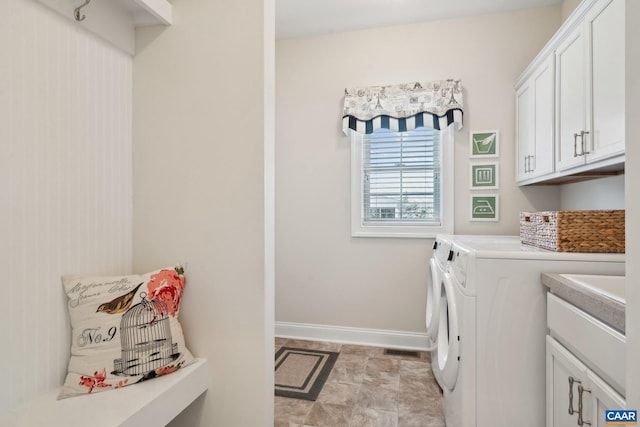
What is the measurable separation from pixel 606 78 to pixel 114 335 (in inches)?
86.3

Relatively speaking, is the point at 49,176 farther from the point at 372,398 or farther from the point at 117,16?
the point at 372,398

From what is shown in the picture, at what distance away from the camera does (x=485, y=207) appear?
105 inches

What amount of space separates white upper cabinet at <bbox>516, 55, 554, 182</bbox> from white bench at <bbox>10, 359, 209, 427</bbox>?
7.25ft

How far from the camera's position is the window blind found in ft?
9.26

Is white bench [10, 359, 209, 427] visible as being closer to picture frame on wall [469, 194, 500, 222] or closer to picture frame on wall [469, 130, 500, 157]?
picture frame on wall [469, 194, 500, 222]

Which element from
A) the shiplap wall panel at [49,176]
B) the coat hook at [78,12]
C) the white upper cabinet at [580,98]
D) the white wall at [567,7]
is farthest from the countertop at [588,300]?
the white wall at [567,7]

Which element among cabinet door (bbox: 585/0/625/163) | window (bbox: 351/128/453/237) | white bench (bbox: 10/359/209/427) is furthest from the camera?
window (bbox: 351/128/453/237)

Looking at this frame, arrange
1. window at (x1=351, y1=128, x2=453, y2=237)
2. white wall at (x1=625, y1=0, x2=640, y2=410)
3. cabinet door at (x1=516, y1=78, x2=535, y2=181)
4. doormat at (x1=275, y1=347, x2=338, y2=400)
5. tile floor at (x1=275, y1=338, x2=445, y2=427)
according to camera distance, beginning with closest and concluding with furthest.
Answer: white wall at (x1=625, y1=0, x2=640, y2=410) → tile floor at (x1=275, y1=338, x2=445, y2=427) → doormat at (x1=275, y1=347, x2=338, y2=400) → cabinet door at (x1=516, y1=78, x2=535, y2=181) → window at (x1=351, y1=128, x2=453, y2=237)

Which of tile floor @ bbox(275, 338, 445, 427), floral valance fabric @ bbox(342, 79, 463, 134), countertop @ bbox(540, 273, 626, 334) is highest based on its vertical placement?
floral valance fabric @ bbox(342, 79, 463, 134)

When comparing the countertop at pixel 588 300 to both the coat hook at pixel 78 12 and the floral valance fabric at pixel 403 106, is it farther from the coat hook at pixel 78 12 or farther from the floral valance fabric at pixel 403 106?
the coat hook at pixel 78 12

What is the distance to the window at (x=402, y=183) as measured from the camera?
2.77 metres

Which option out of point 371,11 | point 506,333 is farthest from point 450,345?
point 371,11

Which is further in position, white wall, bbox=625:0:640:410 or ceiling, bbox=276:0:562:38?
ceiling, bbox=276:0:562:38

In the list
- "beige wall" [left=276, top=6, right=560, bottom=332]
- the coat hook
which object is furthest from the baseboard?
the coat hook
